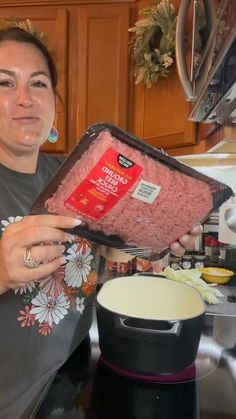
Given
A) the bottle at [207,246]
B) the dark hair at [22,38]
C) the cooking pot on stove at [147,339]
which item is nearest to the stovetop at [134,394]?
the cooking pot on stove at [147,339]

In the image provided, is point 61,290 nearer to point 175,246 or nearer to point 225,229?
point 175,246

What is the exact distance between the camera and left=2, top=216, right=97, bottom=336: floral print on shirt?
0.70 m

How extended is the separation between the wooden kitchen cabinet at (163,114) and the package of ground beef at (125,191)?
0.69m

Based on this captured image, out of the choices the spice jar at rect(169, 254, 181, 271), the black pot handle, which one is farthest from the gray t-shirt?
the spice jar at rect(169, 254, 181, 271)

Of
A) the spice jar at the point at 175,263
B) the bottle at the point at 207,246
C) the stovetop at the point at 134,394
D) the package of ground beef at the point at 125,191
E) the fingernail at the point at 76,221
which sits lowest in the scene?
the spice jar at the point at 175,263

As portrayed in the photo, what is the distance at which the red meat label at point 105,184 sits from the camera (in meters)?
0.44

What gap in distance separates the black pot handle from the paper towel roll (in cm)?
90

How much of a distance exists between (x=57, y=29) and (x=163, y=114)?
0.58 metres

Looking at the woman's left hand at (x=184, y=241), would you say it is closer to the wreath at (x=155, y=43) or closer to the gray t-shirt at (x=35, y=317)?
the gray t-shirt at (x=35, y=317)

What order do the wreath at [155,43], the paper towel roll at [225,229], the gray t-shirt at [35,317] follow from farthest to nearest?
the paper towel roll at [225,229] → the wreath at [155,43] → the gray t-shirt at [35,317]

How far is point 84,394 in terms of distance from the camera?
63 centimetres

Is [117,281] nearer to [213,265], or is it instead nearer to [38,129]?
[38,129]

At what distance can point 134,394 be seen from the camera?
2.04ft

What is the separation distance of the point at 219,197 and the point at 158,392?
35cm
